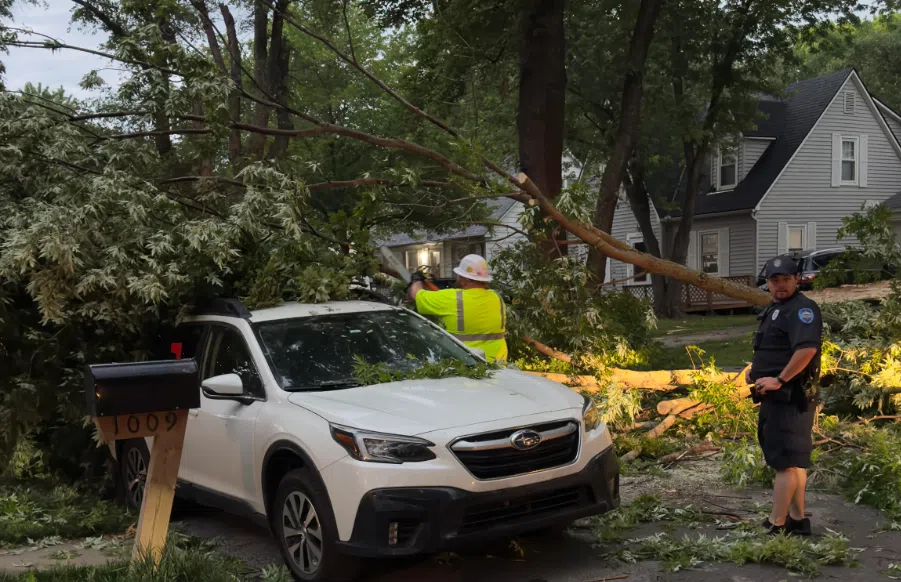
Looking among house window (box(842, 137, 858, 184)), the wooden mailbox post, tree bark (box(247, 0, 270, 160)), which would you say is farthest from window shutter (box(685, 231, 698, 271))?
the wooden mailbox post

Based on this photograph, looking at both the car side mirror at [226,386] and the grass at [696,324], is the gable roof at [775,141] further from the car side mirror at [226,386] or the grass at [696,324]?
the car side mirror at [226,386]

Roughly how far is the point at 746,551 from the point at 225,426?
3221 millimetres

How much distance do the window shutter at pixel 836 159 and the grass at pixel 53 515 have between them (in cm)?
2948

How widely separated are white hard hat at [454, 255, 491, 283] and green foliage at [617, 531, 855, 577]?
256 cm

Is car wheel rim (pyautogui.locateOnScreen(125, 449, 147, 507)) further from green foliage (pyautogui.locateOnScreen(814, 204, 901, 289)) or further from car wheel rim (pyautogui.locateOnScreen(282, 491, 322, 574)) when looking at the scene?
green foliage (pyautogui.locateOnScreen(814, 204, 901, 289))

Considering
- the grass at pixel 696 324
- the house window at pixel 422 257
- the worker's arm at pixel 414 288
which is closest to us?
the worker's arm at pixel 414 288

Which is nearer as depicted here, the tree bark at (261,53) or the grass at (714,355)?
the grass at (714,355)

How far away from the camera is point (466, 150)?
8.59 m

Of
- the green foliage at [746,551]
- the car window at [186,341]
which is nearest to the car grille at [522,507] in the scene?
the green foliage at [746,551]

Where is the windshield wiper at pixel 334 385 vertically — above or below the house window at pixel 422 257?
below

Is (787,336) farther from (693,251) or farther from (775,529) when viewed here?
(693,251)

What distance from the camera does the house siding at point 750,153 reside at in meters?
31.2

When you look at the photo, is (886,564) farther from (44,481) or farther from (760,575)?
(44,481)

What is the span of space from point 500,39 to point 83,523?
35.7 feet
